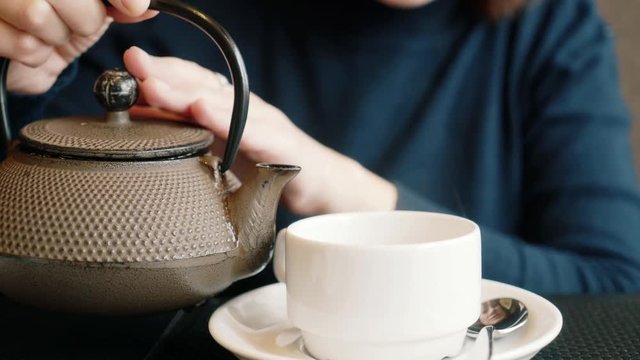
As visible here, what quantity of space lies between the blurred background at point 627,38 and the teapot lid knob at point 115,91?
3.21 feet

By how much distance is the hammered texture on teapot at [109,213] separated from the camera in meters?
0.45

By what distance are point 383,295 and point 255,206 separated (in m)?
0.12

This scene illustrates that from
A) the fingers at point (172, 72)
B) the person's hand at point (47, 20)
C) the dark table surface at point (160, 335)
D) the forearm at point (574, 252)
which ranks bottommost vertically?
the forearm at point (574, 252)

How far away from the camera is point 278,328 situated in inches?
20.1

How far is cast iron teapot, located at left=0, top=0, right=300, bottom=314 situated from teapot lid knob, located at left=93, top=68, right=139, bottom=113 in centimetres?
2

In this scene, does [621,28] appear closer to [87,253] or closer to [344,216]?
[344,216]

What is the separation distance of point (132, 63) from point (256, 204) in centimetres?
18

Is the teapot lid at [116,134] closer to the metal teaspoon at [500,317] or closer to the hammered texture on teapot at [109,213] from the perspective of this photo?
the hammered texture on teapot at [109,213]

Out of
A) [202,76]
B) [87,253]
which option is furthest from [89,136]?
[202,76]

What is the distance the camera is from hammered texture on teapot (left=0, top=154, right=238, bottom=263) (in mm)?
455

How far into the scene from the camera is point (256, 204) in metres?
0.50

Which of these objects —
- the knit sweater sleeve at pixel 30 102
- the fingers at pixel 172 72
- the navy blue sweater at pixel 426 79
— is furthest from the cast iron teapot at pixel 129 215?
the navy blue sweater at pixel 426 79

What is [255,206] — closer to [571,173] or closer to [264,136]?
[264,136]

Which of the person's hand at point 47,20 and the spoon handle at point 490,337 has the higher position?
the person's hand at point 47,20
